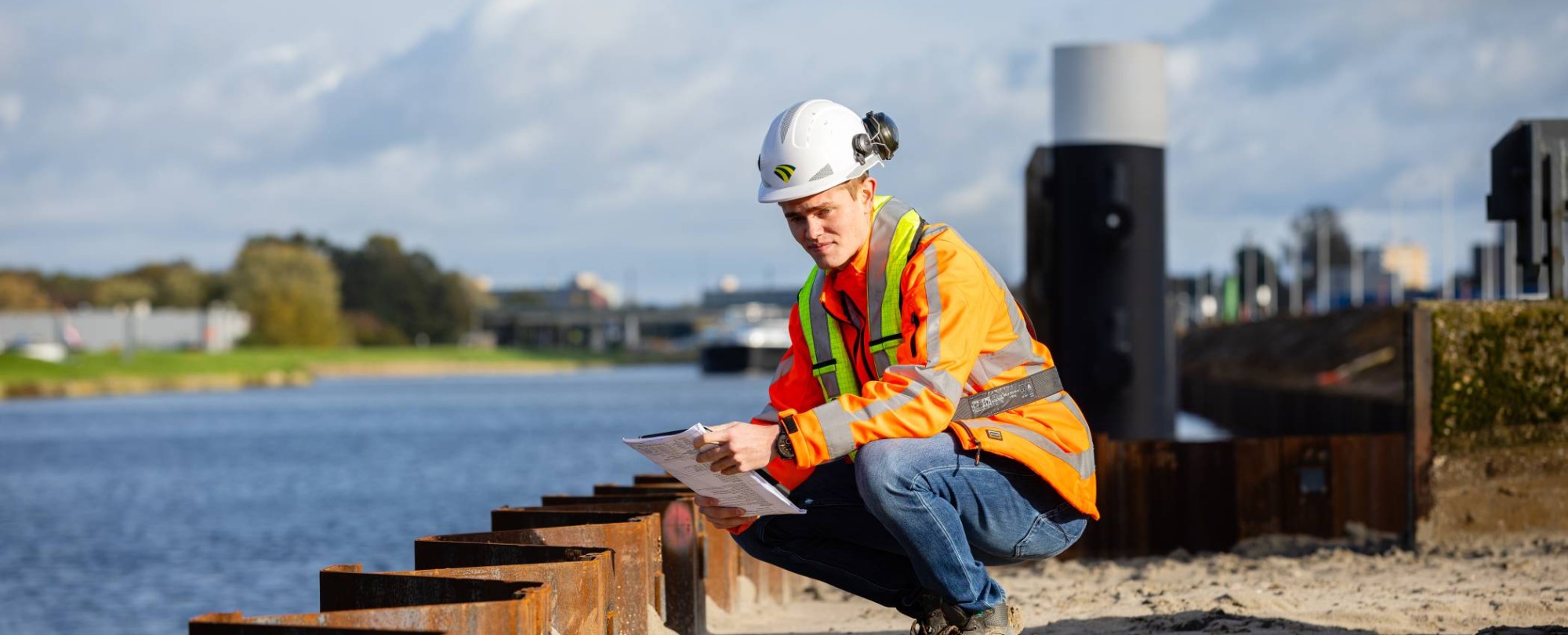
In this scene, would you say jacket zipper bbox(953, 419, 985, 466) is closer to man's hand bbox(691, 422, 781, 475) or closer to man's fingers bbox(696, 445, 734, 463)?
man's hand bbox(691, 422, 781, 475)

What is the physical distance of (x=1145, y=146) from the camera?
38.3 ft

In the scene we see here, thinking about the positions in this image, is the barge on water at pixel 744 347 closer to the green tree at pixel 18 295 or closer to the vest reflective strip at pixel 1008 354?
the green tree at pixel 18 295

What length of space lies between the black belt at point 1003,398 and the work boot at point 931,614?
611mm

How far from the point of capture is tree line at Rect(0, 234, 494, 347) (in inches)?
4914

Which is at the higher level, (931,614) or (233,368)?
→ (931,614)

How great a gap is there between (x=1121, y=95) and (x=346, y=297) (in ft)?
498

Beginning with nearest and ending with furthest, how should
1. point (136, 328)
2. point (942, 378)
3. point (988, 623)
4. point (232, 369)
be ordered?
1. point (942, 378)
2. point (988, 623)
3. point (232, 369)
4. point (136, 328)

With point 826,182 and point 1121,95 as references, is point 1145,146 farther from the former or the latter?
point 826,182

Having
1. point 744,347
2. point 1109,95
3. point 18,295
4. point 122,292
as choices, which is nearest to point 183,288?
point 122,292

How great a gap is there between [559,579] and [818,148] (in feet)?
4.81

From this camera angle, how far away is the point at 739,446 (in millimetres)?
4688

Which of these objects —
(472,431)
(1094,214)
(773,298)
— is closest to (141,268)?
(773,298)

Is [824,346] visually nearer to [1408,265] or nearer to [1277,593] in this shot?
[1277,593]

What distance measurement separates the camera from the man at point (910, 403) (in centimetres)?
480
